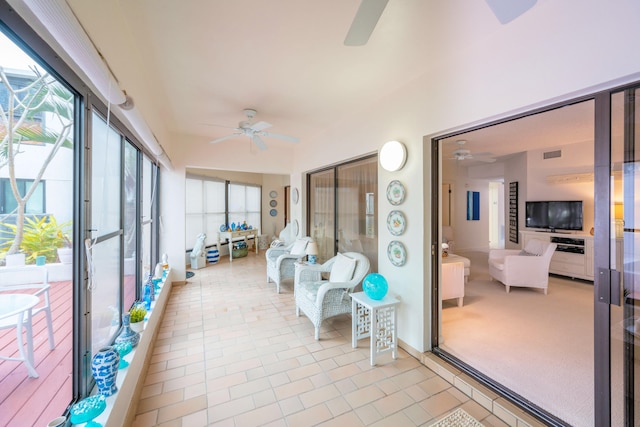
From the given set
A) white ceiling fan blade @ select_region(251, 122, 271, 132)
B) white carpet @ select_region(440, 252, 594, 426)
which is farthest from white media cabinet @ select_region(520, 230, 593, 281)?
white ceiling fan blade @ select_region(251, 122, 271, 132)

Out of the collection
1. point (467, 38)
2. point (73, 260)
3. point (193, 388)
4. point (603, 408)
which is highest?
point (467, 38)

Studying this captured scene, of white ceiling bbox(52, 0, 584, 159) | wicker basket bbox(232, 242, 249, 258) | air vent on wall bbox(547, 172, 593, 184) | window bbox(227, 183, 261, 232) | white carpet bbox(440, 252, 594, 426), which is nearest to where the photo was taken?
white ceiling bbox(52, 0, 584, 159)

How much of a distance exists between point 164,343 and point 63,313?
64.0 inches

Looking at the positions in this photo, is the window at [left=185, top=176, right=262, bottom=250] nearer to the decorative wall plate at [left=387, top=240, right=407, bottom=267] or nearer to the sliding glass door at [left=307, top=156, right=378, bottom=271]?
the sliding glass door at [left=307, top=156, right=378, bottom=271]

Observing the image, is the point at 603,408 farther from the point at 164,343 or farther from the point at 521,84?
the point at 164,343

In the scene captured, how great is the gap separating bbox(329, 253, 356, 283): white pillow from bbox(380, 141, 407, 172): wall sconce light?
1160 mm

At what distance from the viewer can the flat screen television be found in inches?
195

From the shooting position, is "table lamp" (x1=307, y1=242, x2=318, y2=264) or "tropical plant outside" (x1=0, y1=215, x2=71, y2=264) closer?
"tropical plant outside" (x1=0, y1=215, x2=71, y2=264)

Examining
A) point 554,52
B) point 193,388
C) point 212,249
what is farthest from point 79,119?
point 212,249

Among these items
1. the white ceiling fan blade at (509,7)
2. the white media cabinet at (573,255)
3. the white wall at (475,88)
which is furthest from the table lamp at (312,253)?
the white media cabinet at (573,255)

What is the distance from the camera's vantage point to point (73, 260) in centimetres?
131

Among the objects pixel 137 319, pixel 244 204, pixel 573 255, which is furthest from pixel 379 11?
pixel 244 204

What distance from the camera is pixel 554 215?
5168 millimetres

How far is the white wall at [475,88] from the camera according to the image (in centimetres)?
131
